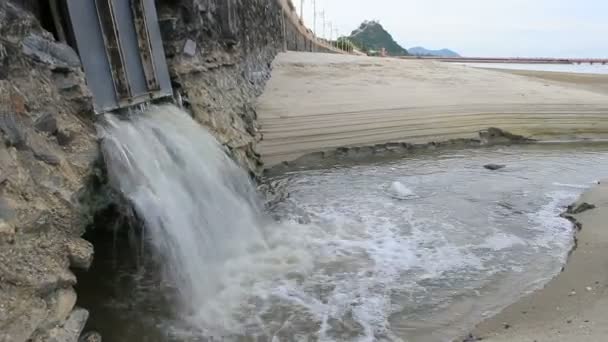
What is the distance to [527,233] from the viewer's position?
4.41 m

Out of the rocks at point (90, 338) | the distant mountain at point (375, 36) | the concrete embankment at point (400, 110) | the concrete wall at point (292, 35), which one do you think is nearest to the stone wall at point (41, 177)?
the rocks at point (90, 338)

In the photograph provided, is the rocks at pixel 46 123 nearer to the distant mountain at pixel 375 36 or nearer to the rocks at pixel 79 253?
the rocks at pixel 79 253

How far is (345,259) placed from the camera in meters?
3.91

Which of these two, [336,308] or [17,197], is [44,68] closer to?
[17,197]

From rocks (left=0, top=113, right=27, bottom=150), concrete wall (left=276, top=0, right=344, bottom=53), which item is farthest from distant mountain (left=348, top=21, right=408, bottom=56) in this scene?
rocks (left=0, top=113, right=27, bottom=150)

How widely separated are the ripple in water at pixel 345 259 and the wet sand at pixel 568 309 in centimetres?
14

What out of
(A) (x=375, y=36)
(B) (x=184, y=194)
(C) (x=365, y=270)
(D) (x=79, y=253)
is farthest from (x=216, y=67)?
(A) (x=375, y=36)

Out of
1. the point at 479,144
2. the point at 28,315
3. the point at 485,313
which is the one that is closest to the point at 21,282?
the point at 28,315

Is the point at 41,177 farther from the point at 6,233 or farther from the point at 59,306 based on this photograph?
the point at 59,306

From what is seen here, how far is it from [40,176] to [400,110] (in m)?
7.17

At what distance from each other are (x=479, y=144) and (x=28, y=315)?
25.4ft

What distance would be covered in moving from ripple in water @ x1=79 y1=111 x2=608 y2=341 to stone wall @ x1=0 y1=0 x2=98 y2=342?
0.60m

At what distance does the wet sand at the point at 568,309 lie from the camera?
8.14 feet

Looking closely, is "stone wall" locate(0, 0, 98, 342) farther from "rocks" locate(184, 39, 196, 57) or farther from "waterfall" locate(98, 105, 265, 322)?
"rocks" locate(184, 39, 196, 57)
